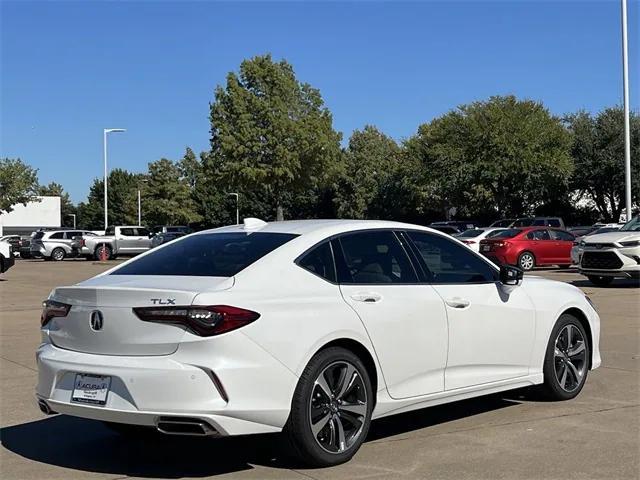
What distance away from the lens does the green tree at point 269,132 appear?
47938 millimetres

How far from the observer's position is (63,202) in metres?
140

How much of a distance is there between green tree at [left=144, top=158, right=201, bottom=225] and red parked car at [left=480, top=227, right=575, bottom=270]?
223 feet

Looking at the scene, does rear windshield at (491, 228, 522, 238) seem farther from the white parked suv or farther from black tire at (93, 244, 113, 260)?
black tire at (93, 244, 113, 260)

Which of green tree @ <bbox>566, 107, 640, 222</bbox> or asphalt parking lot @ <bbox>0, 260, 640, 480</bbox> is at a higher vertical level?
green tree @ <bbox>566, 107, 640, 222</bbox>

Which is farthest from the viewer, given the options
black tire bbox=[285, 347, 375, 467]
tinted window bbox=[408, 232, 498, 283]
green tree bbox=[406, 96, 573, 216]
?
green tree bbox=[406, 96, 573, 216]

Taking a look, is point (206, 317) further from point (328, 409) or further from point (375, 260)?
point (375, 260)

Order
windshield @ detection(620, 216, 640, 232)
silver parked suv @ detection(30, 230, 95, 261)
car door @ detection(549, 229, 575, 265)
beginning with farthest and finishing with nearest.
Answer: silver parked suv @ detection(30, 230, 95, 261), car door @ detection(549, 229, 575, 265), windshield @ detection(620, 216, 640, 232)

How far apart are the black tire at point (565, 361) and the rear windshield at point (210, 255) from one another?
2.73m

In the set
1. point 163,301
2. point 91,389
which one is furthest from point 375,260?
point 91,389

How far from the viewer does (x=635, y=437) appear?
5848 millimetres

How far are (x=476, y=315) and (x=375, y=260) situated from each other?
3.22 feet

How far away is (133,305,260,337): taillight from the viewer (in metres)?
4.67

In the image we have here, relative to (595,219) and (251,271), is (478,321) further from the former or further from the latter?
(595,219)

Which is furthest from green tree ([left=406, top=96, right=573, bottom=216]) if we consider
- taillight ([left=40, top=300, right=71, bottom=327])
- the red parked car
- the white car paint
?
taillight ([left=40, top=300, right=71, bottom=327])
